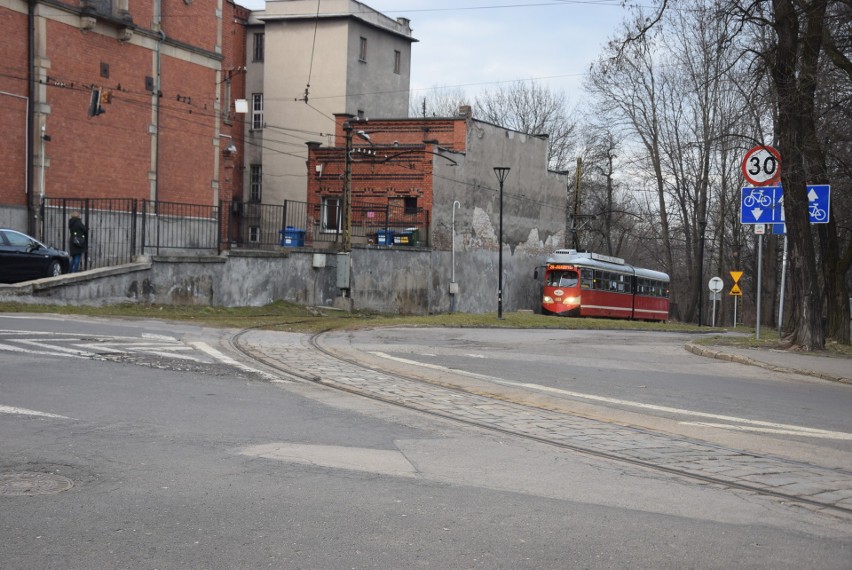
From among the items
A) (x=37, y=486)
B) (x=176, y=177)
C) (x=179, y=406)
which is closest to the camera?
(x=37, y=486)

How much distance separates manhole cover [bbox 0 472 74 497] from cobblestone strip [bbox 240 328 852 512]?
4209 mm

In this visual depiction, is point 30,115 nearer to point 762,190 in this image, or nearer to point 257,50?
point 762,190

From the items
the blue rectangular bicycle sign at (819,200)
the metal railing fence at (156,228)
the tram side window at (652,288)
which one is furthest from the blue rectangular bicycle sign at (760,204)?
the tram side window at (652,288)

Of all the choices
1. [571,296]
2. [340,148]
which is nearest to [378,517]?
[571,296]

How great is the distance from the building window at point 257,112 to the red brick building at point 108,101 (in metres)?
20.5

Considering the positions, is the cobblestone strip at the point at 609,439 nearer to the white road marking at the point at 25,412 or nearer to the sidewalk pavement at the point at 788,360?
the white road marking at the point at 25,412

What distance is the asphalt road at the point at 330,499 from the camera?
486 cm

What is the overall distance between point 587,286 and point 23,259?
28925 mm

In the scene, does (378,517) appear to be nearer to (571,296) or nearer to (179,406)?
(179,406)

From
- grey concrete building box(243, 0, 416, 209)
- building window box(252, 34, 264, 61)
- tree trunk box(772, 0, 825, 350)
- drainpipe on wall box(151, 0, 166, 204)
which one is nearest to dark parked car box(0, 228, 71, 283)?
drainpipe on wall box(151, 0, 166, 204)

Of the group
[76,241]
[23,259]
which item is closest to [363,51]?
[76,241]

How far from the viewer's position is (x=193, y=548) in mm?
4828

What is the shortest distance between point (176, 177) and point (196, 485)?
32.5 m

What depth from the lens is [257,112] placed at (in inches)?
2329
